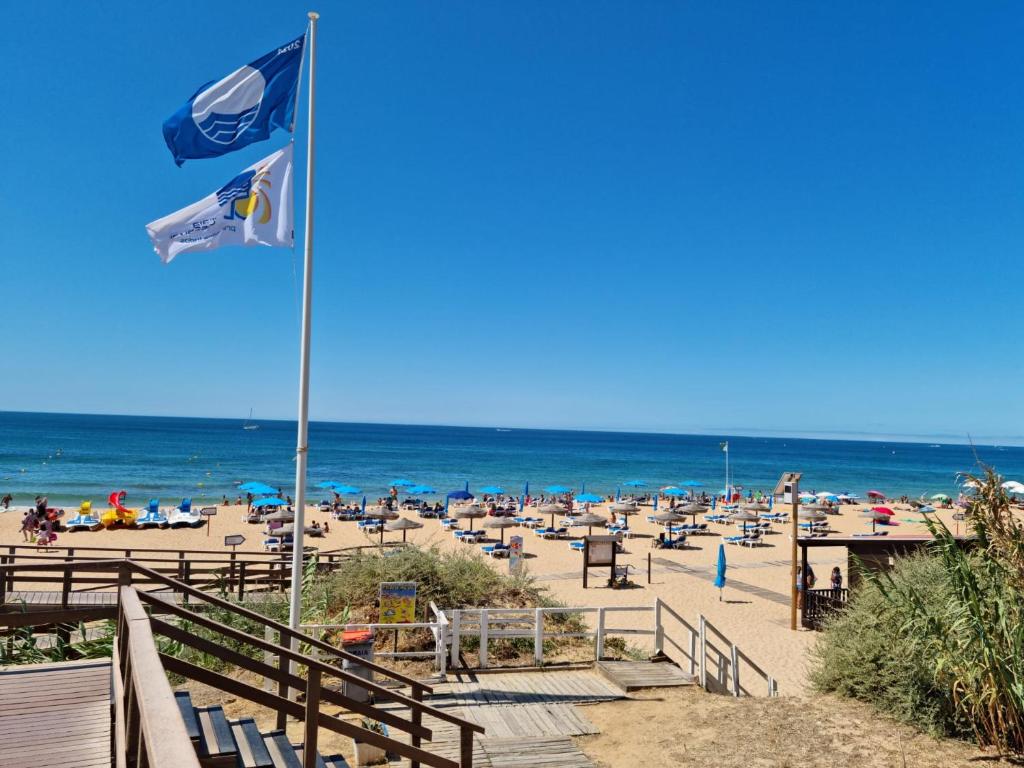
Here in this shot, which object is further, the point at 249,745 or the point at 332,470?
the point at 332,470

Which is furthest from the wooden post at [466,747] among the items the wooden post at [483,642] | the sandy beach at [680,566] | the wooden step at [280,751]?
the sandy beach at [680,566]

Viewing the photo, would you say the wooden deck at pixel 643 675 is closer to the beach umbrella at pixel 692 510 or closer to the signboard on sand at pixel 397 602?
the signboard on sand at pixel 397 602

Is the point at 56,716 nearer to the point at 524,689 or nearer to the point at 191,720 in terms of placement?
the point at 191,720

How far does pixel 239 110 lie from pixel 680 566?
23.3m

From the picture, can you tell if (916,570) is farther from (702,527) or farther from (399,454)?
(399,454)

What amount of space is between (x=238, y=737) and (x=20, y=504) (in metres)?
46.9

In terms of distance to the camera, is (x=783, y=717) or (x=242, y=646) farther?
(x=242, y=646)

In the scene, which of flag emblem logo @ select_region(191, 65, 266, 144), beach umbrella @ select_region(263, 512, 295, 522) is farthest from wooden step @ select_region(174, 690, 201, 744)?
beach umbrella @ select_region(263, 512, 295, 522)

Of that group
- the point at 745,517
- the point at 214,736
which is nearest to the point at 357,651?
the point at 214,736

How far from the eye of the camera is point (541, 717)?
833 centimetres

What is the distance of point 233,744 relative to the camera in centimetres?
436

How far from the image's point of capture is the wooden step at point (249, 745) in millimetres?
4375

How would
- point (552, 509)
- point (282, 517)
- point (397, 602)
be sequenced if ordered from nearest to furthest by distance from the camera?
point (397, 602) < point (282, 517) < point (552, 509)

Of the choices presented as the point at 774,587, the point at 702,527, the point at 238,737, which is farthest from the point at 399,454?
the point at 238,737
